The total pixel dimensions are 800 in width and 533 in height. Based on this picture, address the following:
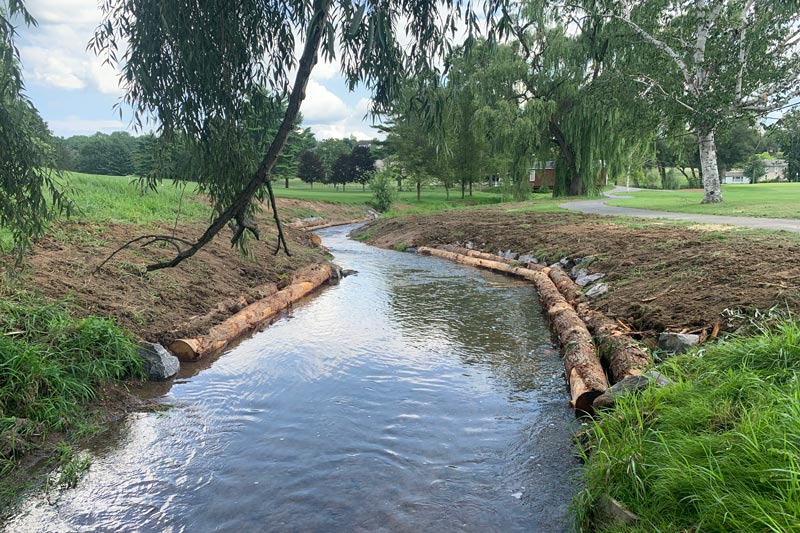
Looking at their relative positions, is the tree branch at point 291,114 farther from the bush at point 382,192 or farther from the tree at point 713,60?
the bush at point 382,192

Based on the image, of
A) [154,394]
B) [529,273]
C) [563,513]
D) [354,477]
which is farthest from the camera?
[529,273]

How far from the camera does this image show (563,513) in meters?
3.50

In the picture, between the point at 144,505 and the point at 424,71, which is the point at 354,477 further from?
the point at 424,71

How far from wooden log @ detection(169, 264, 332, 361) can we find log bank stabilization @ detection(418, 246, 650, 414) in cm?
471

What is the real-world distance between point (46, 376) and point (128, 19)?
3346mm

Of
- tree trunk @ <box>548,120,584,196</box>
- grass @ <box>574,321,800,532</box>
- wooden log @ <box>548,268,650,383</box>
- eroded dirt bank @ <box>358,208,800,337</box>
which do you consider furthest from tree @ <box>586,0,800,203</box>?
grass @ <box>574,321,800,532</box>

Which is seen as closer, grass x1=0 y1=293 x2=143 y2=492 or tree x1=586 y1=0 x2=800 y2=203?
grass x1=0 y1=293 x2=143 y2=492

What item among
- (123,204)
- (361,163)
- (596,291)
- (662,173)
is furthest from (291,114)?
(662,173)

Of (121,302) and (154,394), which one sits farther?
(121,302)

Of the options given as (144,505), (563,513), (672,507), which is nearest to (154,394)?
(144,505)

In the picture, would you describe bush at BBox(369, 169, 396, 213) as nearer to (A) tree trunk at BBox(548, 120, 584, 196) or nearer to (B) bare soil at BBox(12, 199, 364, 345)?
(A) tree trunk at BBox(548, 120, 584, 196)

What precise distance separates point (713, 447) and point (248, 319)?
6.94 metres

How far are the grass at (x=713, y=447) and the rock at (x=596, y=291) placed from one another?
14.1 ft

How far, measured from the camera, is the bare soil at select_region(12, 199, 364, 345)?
262 inches
